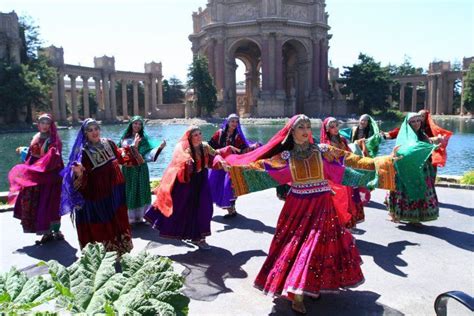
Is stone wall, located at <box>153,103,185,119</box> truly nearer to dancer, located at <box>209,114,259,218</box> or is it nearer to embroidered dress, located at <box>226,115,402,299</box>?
dancer, located at <box>209,114,259,218</box>

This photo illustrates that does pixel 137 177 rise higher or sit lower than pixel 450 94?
lower

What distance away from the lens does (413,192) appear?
6.65 m

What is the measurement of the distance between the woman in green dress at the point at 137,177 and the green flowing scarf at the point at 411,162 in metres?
4.08

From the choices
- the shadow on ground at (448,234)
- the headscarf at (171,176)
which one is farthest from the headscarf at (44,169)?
the shadow on ground at (448,234)

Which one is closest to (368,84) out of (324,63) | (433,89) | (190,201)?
(324,63)

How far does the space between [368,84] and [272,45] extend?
13.8 m

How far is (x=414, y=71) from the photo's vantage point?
82.3 m

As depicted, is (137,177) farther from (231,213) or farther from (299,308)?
(299,308)

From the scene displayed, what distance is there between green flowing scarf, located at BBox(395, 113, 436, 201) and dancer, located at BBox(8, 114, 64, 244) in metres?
5.23

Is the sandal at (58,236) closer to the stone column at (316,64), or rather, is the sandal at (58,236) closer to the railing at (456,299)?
the railing at (456,299)

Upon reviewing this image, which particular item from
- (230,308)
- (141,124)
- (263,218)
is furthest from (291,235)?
(141,124)

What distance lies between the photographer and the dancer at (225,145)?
7.78m

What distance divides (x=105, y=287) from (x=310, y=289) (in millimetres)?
2535

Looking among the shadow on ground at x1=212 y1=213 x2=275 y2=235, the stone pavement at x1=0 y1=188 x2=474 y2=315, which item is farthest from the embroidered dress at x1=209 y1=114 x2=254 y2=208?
the stone pavement at x1=0 y1=188 x2=474 y2=315
